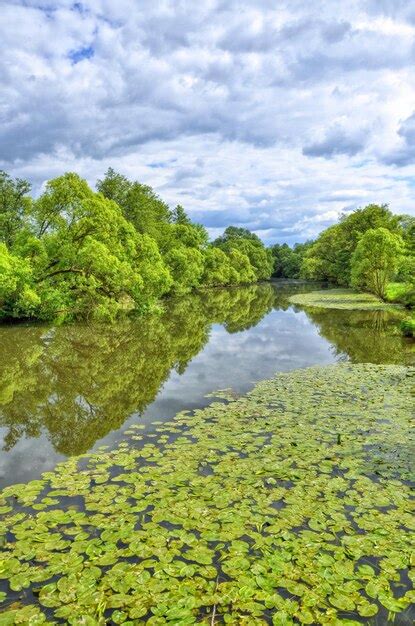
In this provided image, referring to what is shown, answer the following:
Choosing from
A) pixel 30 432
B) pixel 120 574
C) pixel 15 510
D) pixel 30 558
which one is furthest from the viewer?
pixel 30 432

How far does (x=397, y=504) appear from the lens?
8883 millimetres

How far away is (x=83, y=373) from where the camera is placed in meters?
20.8

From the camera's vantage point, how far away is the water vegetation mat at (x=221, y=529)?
6168mm

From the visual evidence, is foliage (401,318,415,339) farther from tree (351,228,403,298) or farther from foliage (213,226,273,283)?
foliage (213,226,273,283)

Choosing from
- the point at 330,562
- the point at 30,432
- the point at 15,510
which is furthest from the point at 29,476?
the point at 330,562

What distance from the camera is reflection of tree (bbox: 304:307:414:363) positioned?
80.3 ft

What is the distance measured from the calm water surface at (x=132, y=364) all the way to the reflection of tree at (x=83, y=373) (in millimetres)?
48

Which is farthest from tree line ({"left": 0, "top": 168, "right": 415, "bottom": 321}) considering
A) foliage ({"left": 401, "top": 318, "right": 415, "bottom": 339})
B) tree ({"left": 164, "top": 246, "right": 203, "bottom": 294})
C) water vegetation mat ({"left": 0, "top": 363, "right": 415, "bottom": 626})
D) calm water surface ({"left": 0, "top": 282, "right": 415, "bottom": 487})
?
water vegetation mat ({"left": 0, "top": 363, "right": 415, "bottom": 626})

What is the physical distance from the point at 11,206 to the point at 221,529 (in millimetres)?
51286

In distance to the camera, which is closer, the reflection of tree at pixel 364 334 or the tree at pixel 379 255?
the reflection of tree at pixel 364 334

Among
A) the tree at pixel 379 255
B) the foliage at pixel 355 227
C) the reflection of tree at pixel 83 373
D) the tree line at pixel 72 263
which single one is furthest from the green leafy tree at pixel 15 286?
the foliage at pixel 355 227

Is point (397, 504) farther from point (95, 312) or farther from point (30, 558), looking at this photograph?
point (95, 312)

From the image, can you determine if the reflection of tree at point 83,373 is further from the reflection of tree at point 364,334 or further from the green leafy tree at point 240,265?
the green leafy tree at point 240,265

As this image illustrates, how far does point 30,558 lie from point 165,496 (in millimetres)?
2834
